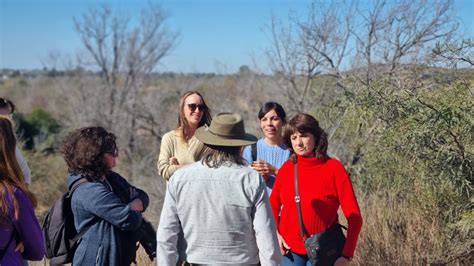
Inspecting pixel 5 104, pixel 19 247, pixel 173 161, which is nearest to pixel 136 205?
pixel 19 247

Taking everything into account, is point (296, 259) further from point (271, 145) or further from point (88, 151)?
point (88, 151)

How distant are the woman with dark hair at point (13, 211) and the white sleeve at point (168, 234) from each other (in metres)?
0.61

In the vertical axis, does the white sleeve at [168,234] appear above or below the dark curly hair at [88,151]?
below

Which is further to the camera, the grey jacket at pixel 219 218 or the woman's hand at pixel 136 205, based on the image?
the woman's hand at pixel 136 205

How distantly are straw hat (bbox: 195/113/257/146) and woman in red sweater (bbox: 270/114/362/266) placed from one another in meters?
0.66

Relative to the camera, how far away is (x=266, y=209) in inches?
112

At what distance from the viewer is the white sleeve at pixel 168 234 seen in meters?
2.90

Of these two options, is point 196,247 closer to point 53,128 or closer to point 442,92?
point 442,92

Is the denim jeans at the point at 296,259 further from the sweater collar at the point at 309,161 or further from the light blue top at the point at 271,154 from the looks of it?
the light blue top at the point at 271,154

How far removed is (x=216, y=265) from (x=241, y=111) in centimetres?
1199

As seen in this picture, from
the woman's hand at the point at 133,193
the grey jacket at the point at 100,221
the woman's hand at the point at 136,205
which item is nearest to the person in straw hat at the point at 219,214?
the grey jacket at the point at 100,221

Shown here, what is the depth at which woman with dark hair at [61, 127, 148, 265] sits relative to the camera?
3.27m

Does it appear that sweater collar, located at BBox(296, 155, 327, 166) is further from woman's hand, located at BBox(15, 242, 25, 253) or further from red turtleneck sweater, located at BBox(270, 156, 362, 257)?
woman's hand, located at BBox(15, 242, 25, 253)

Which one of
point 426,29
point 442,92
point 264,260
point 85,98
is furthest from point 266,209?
point 85,98
